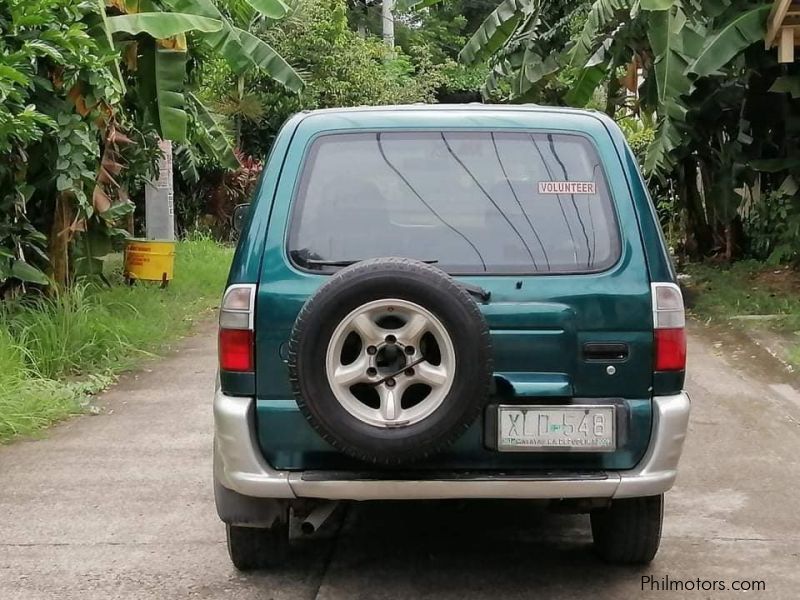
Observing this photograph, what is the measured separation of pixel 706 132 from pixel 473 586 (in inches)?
431

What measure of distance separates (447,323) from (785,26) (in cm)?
767

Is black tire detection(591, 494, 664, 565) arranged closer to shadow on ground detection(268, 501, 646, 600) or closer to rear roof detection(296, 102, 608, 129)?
shadow on ground detection(268, 501, 646, 600)

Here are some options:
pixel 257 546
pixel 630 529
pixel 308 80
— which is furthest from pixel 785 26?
pixel 308 80

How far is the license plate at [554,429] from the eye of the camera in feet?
11.6

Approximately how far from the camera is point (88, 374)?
8125mm

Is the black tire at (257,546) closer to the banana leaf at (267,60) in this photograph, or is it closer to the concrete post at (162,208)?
the banana leaf at (267,60)

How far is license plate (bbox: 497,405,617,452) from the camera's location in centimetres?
352

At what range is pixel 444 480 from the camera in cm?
352

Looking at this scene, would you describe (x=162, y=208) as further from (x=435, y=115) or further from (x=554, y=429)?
(x=554, y=429)

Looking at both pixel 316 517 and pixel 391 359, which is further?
pixel 316 517

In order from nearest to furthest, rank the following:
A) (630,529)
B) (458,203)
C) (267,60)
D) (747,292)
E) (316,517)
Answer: (458,203) → (316,517) → (630,529) → (267,60) → (747,292)

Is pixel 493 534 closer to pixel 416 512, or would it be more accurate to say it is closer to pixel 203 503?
pixel 416 512

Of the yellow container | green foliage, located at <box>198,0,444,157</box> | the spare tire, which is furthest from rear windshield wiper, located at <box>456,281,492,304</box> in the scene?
green foliage, located at <box>198,0,444,157</box>

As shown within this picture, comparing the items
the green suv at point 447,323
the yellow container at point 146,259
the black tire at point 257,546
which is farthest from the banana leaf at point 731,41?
the black tire at point 257,546
